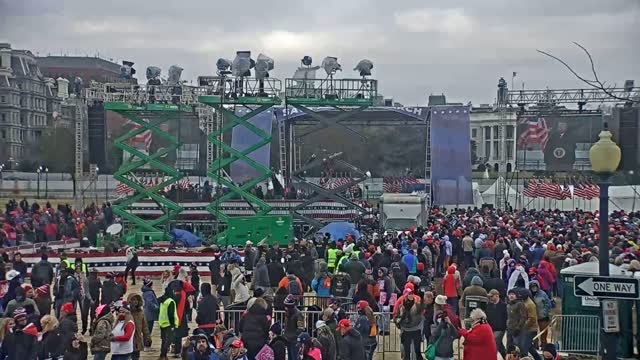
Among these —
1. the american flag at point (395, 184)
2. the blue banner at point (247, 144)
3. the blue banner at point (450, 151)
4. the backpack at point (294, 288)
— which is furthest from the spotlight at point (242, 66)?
the american flag at point (395, 184)

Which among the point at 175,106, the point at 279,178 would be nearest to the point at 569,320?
the point at 175,106

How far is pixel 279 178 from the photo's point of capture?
4344cm

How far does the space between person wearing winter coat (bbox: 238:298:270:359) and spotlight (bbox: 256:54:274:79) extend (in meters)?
20.4

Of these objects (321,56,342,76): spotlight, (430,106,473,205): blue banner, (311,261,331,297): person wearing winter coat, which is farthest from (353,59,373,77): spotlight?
(311,261,331,297): person wearing winter coat

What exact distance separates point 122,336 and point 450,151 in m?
29.7

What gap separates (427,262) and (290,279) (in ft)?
19.0

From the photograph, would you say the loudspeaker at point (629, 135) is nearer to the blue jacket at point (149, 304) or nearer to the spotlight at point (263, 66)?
the spotlight at point (263, 66)

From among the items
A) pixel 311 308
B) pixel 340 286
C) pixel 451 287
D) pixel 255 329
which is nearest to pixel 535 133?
pixel 451 287

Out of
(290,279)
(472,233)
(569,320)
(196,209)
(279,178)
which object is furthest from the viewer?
(279,178)

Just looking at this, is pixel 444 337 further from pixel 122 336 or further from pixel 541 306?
pixel 122 336

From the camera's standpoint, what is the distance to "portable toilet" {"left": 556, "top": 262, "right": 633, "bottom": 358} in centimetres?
1135

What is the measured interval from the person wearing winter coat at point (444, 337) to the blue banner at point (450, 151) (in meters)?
28.7

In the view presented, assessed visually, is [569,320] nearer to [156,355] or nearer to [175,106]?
[156,355]

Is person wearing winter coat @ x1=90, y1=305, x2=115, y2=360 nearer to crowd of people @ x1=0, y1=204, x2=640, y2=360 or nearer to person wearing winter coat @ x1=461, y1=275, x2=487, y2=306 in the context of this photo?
crowd of people @ x1=0, y1=204, x2=640, y2=360
